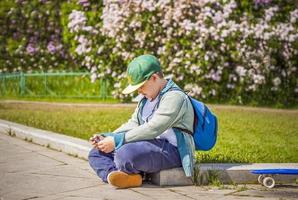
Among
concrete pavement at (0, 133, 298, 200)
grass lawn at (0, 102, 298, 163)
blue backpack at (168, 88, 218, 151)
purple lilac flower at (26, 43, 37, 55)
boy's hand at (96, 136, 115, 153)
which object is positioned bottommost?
concrete pavement at (0, 133, 298, 200)

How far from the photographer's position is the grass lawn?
7199 millimetres

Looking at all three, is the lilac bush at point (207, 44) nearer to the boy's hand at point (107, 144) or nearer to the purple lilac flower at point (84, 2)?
the purple lilac flower at point (84, 2)

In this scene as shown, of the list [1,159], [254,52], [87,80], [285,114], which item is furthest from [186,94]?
[87,80]

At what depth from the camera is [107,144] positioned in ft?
17.6

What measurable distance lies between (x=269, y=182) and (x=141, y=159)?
1.08 metres

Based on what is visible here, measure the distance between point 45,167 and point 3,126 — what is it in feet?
10.9

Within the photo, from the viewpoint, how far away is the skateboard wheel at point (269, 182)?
5480 millimetres

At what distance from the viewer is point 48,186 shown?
5.59 m

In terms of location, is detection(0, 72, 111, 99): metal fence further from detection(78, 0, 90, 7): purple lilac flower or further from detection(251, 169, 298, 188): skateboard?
detection(251, 169, 298, 188): skateboard

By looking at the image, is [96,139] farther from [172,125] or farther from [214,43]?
[214,43]

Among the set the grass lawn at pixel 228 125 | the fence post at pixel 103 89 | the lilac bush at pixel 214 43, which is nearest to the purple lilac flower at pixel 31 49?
the fence post at pixel 103 89

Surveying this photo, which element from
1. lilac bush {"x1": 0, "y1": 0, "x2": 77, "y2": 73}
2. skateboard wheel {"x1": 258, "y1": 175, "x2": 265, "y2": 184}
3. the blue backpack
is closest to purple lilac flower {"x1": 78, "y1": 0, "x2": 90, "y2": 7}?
lilac bush {"x1": 0, "y1": 0, "x2": 77, "y2": 73}

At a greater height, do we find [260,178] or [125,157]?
[125,157]

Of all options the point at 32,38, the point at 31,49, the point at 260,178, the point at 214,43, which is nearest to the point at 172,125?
the point at 260,178
